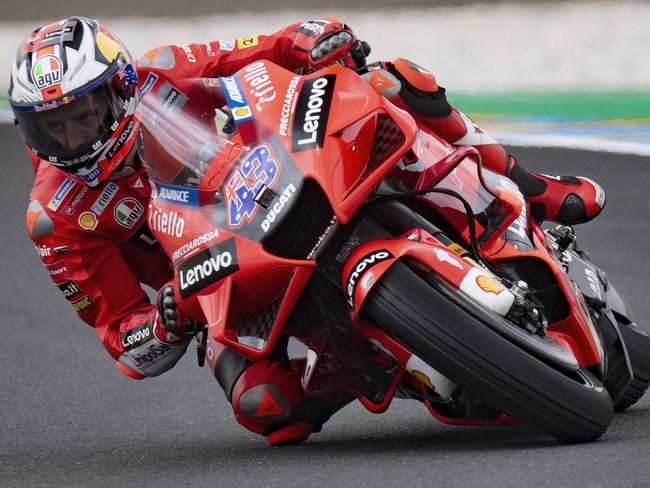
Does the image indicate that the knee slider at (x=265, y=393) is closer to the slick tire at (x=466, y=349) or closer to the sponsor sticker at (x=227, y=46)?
the slick tire at (x=466, y=349)

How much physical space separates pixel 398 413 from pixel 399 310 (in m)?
1.96

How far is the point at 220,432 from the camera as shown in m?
5.14

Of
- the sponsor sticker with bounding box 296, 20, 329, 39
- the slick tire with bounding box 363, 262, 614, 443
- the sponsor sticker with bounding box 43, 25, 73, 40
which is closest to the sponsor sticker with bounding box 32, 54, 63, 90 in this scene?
the sponsor sticker with bounding box 43, 25, 73, 40

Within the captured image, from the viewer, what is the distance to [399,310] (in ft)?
11.1

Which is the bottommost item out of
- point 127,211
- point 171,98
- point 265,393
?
point 265,393

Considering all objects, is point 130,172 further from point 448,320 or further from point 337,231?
point 448,320

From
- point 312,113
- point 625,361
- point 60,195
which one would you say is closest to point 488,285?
point 312,113

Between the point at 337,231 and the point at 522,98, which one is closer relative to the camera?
the point at 337,231

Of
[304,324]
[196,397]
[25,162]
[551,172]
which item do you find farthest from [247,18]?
[304,324]

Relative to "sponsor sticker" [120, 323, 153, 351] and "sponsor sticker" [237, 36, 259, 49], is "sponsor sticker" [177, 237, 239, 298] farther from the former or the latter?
"sponsor sticker" [237, 36, 259, 49]

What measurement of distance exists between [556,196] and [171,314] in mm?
1606

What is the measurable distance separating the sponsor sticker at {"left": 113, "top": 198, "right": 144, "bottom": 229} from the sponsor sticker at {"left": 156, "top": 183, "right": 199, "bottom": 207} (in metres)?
0.81

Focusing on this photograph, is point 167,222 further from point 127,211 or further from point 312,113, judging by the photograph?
point 127,211

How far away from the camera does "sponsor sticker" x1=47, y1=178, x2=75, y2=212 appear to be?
4.69 meters
